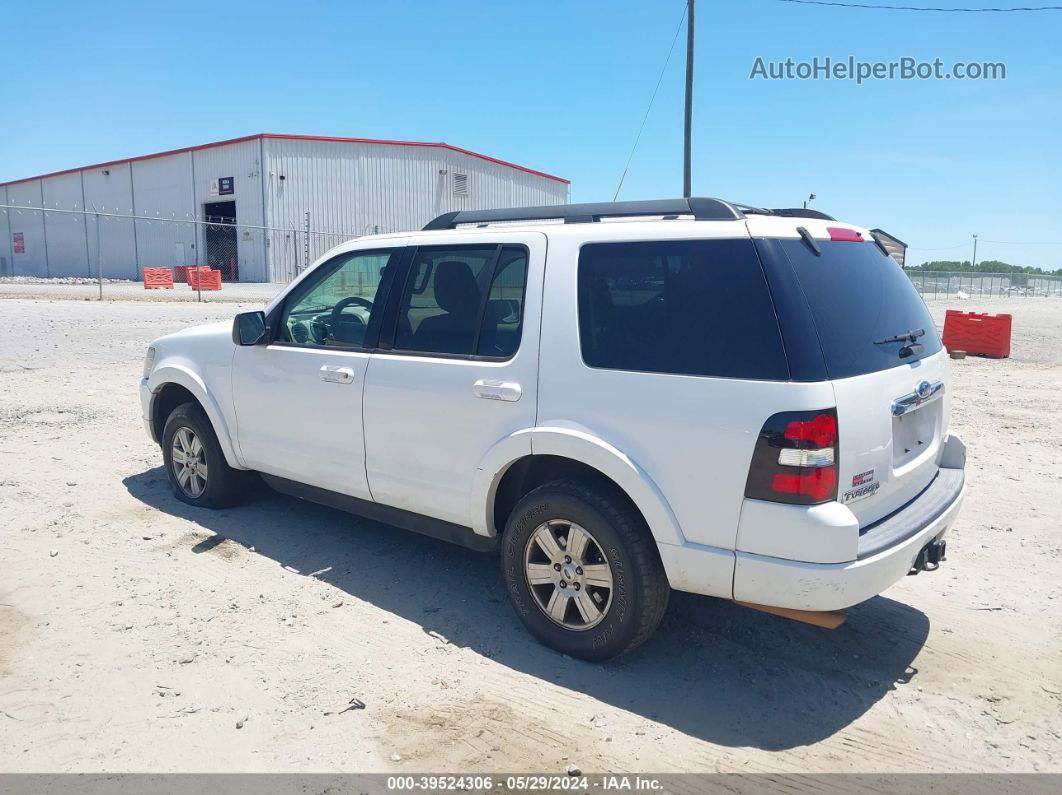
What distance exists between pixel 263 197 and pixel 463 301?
110 feet

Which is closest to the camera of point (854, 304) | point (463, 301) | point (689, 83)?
point (854, 304)

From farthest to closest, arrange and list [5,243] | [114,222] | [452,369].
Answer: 1. [5,243]
2. [114,222]
3. [452,369]

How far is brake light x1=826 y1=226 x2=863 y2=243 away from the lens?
3.58 m

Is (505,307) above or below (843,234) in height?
below

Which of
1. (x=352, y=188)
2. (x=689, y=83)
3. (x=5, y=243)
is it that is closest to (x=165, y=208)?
(x=352, y=188)

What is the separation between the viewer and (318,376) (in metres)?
4.70

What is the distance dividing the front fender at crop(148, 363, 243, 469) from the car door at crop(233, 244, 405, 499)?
0.16m

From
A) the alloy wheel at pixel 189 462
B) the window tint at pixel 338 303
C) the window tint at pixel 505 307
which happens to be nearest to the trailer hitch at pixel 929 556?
the window tint at pixel 505 307

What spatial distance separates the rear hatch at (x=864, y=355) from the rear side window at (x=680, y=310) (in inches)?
3.7

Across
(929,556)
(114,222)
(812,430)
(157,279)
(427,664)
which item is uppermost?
(114,222)

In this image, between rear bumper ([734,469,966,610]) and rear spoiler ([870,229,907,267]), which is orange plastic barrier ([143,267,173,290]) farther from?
rear bumper ([734,469,966,610])

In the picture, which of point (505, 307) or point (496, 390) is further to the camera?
point (505, 307)

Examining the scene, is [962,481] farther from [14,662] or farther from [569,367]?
[14,662]

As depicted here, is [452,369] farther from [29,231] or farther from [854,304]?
[29,231]
